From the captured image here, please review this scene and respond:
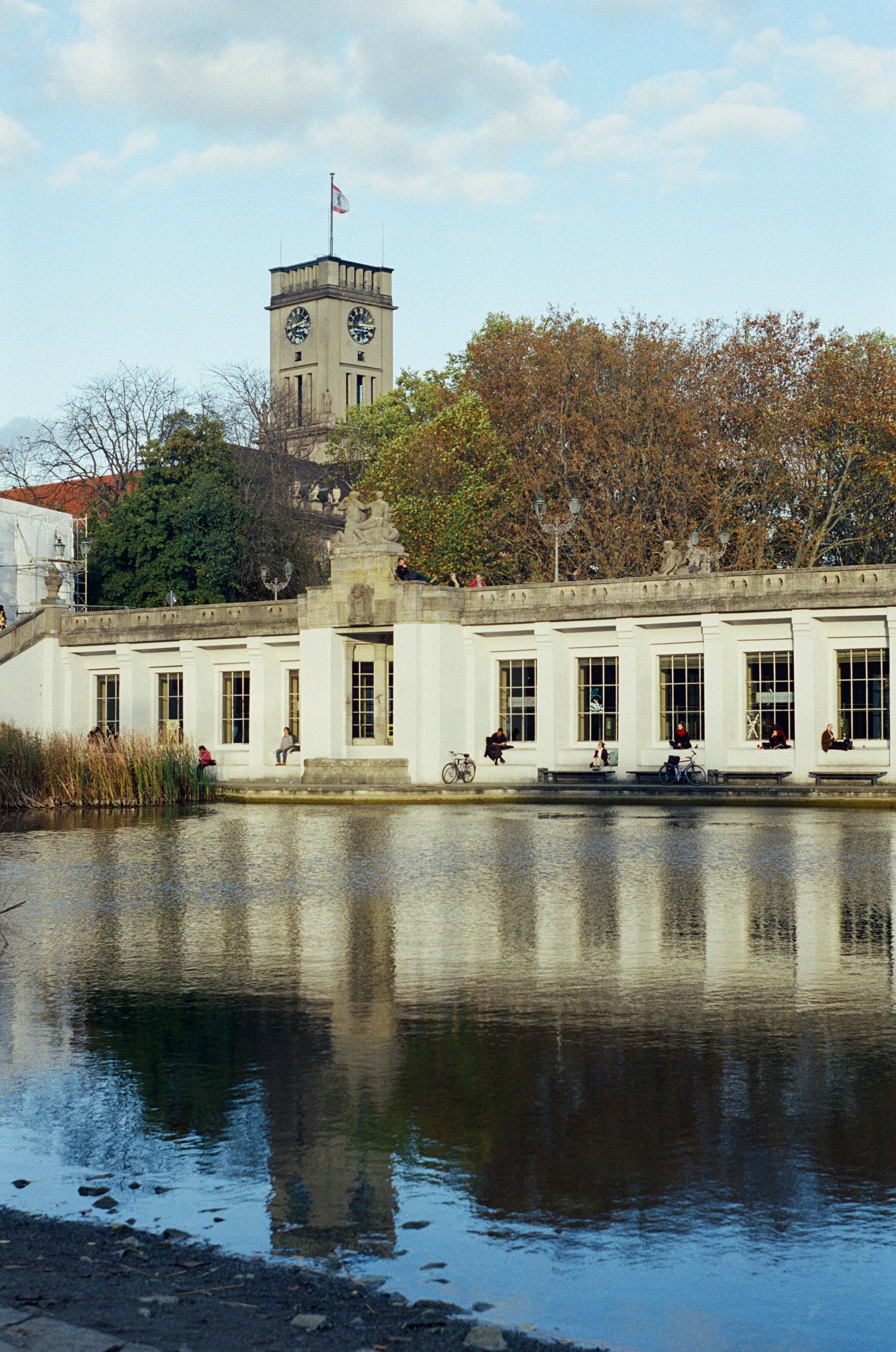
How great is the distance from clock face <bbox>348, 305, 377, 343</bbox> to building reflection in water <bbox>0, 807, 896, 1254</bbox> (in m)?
104

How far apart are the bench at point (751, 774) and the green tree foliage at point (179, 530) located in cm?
2109

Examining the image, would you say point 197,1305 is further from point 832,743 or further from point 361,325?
point 361,325

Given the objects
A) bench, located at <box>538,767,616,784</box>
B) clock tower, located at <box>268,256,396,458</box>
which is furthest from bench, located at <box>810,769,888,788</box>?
clock tower, located at <box>268,256,396,458</box>

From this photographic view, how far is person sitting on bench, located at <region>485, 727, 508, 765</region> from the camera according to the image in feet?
133

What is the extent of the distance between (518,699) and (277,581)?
39.7ft

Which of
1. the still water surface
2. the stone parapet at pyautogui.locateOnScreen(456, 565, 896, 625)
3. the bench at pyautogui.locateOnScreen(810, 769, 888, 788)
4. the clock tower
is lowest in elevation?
the still water surface

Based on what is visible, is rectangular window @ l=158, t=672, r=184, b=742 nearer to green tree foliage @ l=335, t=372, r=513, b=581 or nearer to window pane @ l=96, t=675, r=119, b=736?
window pane @ l=96, t=675, r=119, b=736

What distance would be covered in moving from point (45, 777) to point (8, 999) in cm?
2475

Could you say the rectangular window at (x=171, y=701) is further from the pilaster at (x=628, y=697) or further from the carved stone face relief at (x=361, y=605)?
the pilaster at (x=628, y=697)

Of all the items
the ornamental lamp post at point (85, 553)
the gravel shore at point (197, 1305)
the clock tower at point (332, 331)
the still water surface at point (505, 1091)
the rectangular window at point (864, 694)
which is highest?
the clock tower at point (332, 331)

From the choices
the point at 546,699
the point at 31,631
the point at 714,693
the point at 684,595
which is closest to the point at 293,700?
the point at 546,699

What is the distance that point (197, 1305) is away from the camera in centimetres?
471

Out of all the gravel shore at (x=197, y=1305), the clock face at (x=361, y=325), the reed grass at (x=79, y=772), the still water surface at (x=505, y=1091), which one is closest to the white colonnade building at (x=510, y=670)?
the reed grass at (x=79, y=772)

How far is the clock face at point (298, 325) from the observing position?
119375 mm
